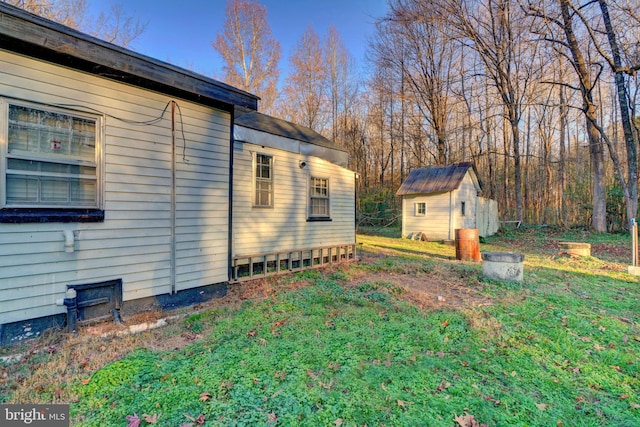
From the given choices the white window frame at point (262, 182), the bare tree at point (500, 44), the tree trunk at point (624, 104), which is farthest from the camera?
the bare tree at point (500, 44)

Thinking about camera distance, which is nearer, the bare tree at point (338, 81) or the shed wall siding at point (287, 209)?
the shed wall siding at point (287, 209)

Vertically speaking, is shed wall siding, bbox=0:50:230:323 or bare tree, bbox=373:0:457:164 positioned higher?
bare tree, bbox=373:0:457:164

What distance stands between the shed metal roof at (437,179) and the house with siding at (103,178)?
39.9ft

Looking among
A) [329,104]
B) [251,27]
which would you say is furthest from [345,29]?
[251,27]

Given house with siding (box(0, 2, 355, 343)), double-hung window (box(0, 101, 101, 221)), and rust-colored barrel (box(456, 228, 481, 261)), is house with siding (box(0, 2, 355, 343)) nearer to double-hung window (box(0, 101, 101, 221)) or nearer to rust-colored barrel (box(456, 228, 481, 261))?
double-hung window (box(0, 101, 101, 221))

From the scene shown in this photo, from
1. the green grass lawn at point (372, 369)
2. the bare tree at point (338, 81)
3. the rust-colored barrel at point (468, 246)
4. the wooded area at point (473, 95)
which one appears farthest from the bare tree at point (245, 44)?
the green grass lawn at point (372, 369)

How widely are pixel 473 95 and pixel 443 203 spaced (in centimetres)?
772

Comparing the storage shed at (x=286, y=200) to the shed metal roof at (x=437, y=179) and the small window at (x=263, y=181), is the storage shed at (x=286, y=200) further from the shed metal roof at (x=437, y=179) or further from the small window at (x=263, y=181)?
the shed metal roof at (x=437, y=179)

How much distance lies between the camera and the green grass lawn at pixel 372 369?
7.85 feet

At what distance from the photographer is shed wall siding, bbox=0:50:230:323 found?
11.5 feet

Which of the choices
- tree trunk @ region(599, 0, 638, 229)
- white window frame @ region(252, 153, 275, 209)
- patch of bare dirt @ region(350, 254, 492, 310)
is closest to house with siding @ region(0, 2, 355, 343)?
white window frame @ region(252, 153, 275, 209)

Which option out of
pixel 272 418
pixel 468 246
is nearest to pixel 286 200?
pixel 272 418

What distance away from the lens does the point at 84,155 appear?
13.0ft

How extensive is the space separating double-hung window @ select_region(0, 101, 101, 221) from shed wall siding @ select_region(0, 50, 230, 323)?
15 cm
